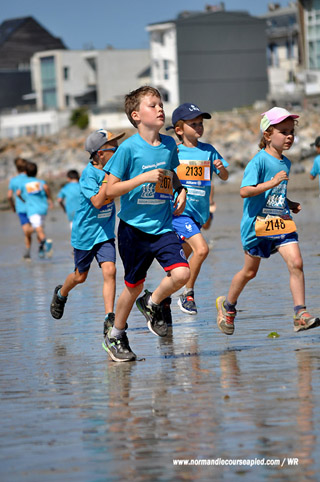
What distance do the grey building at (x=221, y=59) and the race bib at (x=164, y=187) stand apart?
78526mm

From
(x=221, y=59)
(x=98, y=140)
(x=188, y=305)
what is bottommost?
(x=221, y=59)

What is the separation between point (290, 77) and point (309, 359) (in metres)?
82.2

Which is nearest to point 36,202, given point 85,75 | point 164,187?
point 164,187

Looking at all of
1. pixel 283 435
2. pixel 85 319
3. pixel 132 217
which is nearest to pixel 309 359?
pixel 132 217

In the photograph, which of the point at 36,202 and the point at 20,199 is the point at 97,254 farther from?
the point at 20,199

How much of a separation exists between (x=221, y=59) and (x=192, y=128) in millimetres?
78835

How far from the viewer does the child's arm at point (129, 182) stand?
6.85 m

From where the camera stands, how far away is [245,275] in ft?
27.2

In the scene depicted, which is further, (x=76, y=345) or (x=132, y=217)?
(x=76, y=345)

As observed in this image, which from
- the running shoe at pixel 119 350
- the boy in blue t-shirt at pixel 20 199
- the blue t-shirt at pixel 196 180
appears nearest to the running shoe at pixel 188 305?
the blue t-shirt at pixel 196 180

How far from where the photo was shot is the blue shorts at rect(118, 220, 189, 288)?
23.9 ft

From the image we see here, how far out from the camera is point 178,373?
6.95m

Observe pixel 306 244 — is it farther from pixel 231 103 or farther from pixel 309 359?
pixel 231 103

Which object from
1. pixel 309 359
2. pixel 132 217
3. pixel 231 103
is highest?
pixel 132 217
